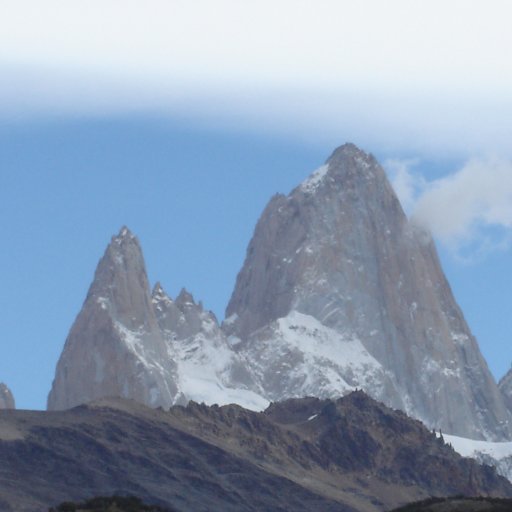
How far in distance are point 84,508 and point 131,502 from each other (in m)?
4.25

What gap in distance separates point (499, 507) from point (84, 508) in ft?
66.8

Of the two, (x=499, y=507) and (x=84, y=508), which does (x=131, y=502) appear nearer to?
(x=84, y=508)

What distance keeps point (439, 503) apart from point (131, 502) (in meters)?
16.4

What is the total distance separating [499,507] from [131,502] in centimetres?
1781

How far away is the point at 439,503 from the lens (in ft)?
408

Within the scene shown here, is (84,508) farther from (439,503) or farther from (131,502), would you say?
(439,503)

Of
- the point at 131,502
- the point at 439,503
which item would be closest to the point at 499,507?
the point at 439,503

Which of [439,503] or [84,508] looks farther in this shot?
[439,503]

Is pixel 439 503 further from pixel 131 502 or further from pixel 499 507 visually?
pixel 131 502

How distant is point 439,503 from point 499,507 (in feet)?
17.9

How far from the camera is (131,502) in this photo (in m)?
119

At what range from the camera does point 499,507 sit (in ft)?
393

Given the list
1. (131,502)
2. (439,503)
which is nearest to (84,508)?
(131,502)
